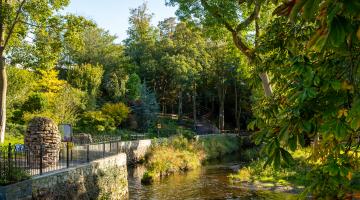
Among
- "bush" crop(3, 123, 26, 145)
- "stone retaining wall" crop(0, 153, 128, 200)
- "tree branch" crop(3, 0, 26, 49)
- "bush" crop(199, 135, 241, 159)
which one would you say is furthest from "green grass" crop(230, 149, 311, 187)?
"bush" crop(3, 123, 26, 145)

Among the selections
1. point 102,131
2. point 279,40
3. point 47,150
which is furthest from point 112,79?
point 279,40

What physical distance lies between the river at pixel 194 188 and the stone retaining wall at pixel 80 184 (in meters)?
1.34

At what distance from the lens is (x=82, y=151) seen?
67.1 ft

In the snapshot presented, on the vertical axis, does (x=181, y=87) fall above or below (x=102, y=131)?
above

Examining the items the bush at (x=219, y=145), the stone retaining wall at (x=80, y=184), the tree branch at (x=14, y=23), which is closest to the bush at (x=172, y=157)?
the bush at (x=219, y=145)

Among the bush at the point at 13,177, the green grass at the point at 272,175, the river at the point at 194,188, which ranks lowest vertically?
the river at the point at 194,188

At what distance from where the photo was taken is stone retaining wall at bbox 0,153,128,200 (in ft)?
36.2

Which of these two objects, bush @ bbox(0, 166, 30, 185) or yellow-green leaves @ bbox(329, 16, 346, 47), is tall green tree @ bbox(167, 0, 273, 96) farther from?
yellow-green leaves @ bbox(329, 16, 346, 47)

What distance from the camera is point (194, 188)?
20406mm

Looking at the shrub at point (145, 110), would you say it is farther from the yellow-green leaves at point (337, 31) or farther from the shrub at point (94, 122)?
the yellow-green leaves at point (337, 31)

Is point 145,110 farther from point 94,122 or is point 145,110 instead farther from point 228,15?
point 228,15

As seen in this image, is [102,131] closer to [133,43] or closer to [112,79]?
[112,79]

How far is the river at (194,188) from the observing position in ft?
60.0

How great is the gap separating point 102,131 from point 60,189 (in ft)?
86.1
